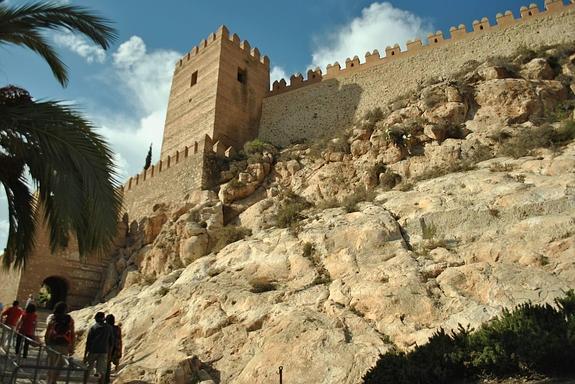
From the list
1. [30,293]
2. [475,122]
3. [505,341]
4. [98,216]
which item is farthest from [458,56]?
[30,293]

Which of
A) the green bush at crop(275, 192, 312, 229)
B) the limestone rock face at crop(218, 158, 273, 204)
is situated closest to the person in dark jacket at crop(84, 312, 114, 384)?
the green bush at crop(275, 192, 312, 229)

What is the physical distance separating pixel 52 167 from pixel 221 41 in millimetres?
19507

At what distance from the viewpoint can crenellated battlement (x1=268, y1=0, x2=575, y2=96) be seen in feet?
64.1

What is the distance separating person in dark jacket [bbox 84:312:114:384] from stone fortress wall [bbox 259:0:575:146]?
49.6ft

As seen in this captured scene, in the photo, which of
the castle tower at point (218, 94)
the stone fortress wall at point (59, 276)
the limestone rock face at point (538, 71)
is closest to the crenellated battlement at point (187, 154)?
the castle tower at point (218, 94)

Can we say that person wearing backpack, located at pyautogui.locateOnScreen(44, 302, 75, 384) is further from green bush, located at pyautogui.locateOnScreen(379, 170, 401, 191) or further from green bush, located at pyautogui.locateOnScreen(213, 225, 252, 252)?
green bush, located at pyautogui.locateOnScreen(379, 170, 401, 191)

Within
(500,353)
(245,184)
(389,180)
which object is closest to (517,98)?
(389,180)

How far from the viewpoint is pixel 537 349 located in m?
5.73

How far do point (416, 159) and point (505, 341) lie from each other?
9752 mm

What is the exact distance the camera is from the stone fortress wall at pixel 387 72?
759 inches

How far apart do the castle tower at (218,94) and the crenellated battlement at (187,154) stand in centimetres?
82

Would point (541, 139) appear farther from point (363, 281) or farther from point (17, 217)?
point (17, 217)

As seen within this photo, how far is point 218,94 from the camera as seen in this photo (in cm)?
2280

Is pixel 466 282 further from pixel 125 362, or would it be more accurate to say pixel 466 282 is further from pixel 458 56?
pixel 458 56
